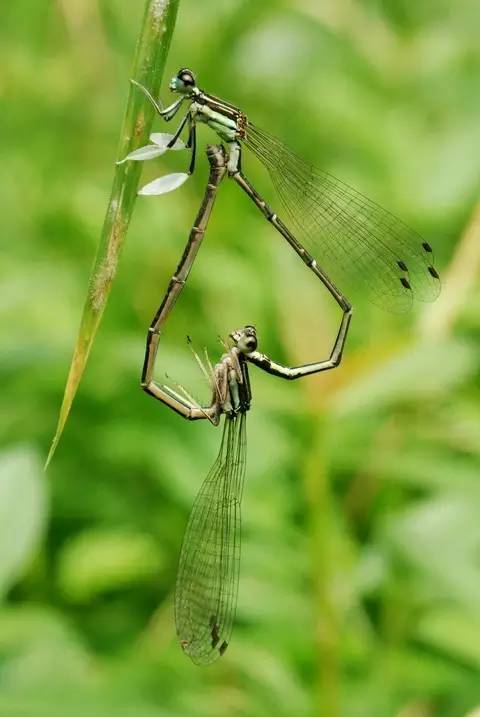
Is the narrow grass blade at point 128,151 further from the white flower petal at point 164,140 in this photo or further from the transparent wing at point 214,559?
the transparent wing at point 214,559

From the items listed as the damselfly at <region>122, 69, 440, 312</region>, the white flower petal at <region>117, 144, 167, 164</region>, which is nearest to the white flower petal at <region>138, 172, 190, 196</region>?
the white flower petal at <region>117, 144, 167, 164</region>

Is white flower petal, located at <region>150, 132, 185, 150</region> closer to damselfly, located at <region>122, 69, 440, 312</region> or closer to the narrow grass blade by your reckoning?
the narrow grass blade

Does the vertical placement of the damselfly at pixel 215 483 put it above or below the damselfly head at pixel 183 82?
below

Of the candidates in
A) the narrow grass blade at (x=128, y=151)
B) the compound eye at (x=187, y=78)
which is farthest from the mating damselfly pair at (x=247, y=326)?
the narrow grass blade at (x=128, y=151)

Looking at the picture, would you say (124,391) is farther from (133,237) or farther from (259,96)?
(259,96)

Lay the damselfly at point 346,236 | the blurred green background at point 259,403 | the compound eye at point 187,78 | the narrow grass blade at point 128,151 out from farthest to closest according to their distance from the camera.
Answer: the blurred green background at point 259,403 → the damselfly at point 346,236 → the compound eye at point 187,78 → the narrow grass blade at point 128,151

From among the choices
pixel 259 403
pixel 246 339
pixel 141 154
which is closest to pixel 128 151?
pixel 141 154

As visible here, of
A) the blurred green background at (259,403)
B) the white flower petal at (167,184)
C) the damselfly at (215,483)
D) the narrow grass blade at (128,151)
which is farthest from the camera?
the blurred green background at (259,403)

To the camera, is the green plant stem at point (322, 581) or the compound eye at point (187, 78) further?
the green plant stem at point (322, 581)
